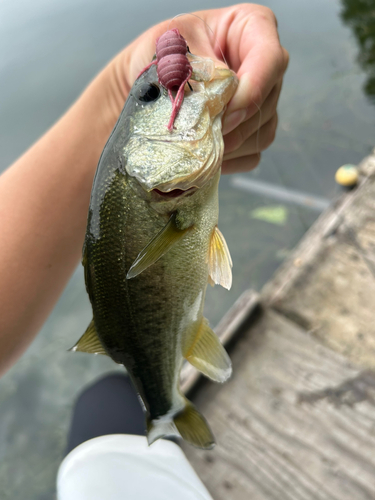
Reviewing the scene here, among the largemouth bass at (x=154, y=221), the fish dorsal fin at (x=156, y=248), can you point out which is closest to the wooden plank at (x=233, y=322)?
the largemouth bass at (x=154, y=221)

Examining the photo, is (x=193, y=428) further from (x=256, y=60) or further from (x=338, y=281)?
(x=338, y=281)

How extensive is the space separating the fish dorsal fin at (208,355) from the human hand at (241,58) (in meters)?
0.51

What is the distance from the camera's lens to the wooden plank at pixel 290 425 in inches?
52.8

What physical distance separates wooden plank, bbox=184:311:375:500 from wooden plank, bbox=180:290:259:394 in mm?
90

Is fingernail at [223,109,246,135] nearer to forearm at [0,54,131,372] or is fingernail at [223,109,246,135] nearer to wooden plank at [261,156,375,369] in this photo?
forearm at [0,54,131,372]

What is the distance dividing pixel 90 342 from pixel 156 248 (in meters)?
0.33

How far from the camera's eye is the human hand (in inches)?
31.5

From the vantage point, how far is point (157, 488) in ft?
3.78

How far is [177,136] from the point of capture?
0.69 meters

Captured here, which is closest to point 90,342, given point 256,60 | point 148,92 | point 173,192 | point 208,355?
point 208,355

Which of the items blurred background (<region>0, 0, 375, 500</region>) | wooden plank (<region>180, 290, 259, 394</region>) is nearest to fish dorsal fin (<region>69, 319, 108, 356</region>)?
wooden plank (<region>180, 290, 259, 394</region>)

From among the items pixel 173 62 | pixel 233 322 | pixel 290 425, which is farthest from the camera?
pixel 233 322

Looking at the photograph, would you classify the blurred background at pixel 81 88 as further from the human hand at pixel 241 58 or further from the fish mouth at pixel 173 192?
the fish mouth at pixel 173 192

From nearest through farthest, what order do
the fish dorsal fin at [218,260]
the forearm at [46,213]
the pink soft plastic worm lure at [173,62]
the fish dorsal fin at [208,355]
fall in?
the pink soft plastic worm lure at [173,62]
the fish dorsal fin at [218,260]
the fish dorsal fin at [208,355]
the forearm at [46,213]
